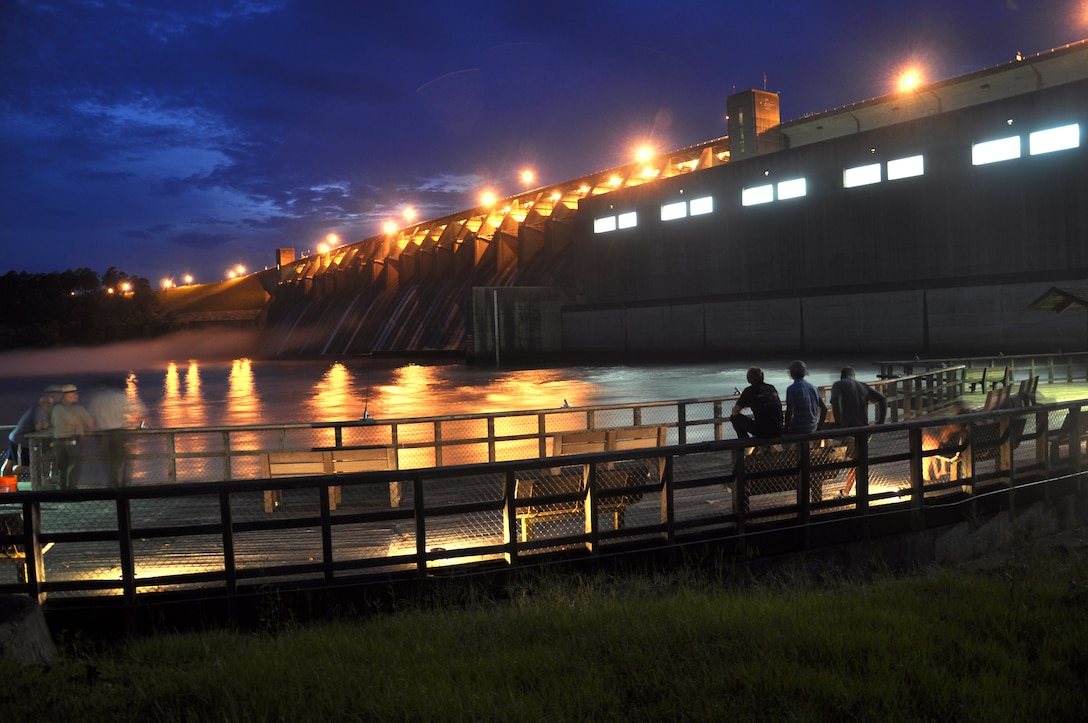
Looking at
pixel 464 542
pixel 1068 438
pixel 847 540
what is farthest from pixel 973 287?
pixel 464 542

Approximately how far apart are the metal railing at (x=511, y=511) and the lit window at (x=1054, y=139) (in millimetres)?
27827

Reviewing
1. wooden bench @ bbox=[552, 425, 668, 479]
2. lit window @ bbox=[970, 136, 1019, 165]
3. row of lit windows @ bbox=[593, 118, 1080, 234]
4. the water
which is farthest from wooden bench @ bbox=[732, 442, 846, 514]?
lit window @ bbox=[970, 136, 1019, 165]

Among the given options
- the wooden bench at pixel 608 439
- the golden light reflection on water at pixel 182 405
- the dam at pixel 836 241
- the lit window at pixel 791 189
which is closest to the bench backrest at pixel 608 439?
the wooden bench at pixel 608 439

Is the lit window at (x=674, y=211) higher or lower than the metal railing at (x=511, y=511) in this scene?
higher

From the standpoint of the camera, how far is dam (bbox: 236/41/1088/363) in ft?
110

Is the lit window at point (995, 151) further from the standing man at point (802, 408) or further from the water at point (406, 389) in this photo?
the standing man at point (802, 408)

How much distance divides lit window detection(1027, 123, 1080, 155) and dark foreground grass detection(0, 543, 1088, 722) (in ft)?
109

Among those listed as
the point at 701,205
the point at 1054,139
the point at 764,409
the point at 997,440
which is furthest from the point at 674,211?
the point at 764,409

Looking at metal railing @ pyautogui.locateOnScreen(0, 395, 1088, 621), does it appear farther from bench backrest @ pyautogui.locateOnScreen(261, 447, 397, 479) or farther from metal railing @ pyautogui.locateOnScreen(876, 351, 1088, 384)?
metal railing @ pyautogui.locateOnScreen(876, 351, 1088, 384)

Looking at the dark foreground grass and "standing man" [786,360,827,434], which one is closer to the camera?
the dark foreground grass

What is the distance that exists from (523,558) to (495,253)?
6764cm

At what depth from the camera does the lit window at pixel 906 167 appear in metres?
37.3

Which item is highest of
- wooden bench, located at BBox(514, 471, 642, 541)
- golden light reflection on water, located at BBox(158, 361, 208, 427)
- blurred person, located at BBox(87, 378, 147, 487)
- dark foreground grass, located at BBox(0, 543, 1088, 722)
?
blurred person, located at BBox(87, 378, 147, 487)

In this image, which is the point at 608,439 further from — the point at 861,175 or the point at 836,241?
the point at 861,175
